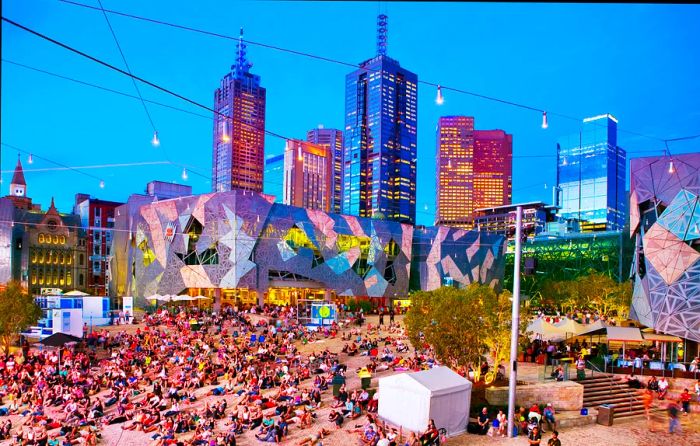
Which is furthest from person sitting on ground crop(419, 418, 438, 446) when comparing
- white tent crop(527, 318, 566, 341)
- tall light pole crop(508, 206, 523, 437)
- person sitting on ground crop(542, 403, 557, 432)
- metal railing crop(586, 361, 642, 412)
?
white tent crop(527, 318, 566, 341)

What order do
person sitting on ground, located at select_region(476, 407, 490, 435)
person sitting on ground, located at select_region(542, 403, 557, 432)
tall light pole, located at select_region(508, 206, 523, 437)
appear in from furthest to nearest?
1. person sitting on ground, located at select_region(542, 403, 557, 432)
2. person sitting on ground, located at select_region(476, 407, 490, 435)
3. tall light pole, located at select_region(508, 206, 523, 437)

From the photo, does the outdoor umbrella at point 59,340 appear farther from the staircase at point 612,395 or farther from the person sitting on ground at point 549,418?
the staircase at point 612,395

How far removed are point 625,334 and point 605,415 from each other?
700cm

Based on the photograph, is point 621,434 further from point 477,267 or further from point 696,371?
point 477,267

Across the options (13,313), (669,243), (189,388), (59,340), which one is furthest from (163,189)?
(669,243)

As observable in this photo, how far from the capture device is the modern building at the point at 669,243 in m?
28.7

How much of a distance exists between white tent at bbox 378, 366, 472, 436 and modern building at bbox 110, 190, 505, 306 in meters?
37.7

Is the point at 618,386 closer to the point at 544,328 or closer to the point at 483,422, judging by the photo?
the point at 544,328

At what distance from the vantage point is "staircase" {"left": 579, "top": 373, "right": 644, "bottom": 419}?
21750mm

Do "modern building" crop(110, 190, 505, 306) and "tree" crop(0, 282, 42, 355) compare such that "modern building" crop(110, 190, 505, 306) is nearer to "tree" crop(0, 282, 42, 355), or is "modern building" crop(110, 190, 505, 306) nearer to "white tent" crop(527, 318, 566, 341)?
"tree" crop(0, 282, 42, 355)

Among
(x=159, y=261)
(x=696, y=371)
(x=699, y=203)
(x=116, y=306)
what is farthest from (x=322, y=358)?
(x=116, y=306)

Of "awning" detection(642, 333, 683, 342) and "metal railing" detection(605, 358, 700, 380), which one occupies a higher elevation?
"awning" detection(642, 333, 683, 342)

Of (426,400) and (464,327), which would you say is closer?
(426,400)

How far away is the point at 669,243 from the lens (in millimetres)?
30547
